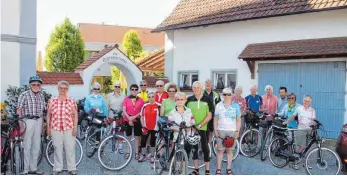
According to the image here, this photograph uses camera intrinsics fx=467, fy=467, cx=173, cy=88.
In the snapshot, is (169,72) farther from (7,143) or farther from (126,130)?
(7,143)

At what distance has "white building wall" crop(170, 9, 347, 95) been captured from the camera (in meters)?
12.9

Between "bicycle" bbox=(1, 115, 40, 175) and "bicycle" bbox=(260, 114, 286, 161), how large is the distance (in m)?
4.45

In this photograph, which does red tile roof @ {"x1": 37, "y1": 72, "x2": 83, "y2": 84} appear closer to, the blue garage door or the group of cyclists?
the blue garage door

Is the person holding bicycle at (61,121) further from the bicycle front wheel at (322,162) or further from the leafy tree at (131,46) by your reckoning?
the leafy tree at (131,46)

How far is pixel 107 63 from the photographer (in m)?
17.7

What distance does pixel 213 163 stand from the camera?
9.11 meters

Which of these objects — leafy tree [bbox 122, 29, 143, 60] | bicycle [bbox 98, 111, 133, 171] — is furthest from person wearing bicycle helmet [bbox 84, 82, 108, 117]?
leafy tree [bbox 122, 29, 143, 60]

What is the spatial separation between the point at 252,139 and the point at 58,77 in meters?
8.42

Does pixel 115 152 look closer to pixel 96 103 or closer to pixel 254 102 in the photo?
pixel 96 103

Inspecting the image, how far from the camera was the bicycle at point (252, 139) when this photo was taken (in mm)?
9703

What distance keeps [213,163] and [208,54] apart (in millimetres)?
8080

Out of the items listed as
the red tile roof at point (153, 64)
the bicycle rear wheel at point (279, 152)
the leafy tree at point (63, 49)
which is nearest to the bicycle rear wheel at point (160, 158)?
the bicycle rear wheel at point (279, 152)

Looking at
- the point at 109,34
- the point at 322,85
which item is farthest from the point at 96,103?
the point at 109,34

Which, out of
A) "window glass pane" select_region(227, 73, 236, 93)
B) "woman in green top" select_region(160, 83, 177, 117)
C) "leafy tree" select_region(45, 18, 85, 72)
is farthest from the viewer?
"leafy tree" select_region(45, 18, 85, 72)
